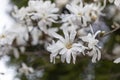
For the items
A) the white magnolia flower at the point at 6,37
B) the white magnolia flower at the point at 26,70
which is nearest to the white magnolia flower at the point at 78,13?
the white magnolia flower at the point at 6,37

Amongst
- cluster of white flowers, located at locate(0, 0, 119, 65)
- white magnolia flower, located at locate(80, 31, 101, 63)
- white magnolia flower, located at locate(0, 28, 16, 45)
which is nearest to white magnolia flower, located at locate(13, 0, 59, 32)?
cluster of white flowers, located at locate(0, 0, 119, 65)

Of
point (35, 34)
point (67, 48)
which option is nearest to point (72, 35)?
point (67, 48)

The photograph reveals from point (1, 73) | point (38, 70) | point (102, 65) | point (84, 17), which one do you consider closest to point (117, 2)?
point (84, 17)

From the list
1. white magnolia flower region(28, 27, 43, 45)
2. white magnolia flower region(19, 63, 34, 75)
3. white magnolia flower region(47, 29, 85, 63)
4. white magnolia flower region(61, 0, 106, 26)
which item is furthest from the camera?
white magnolia flower region(19, 63, 34, 75)

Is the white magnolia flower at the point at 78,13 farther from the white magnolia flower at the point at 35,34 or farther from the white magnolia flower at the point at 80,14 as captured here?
the white magnolia flower at the point at 35,34

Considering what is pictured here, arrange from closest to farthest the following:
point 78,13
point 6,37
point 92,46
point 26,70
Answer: point 92,46, point 78,13, point 6,37, point 26,70

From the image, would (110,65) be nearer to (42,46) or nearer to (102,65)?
(102,65)

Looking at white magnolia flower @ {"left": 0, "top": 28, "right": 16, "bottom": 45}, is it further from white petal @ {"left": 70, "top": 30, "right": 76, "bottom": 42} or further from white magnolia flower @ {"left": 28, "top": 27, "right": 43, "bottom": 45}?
white petal @ {"left": 70, "top": 30, "right": 76, "bottom": 42}

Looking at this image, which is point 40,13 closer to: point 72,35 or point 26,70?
point 72,35
